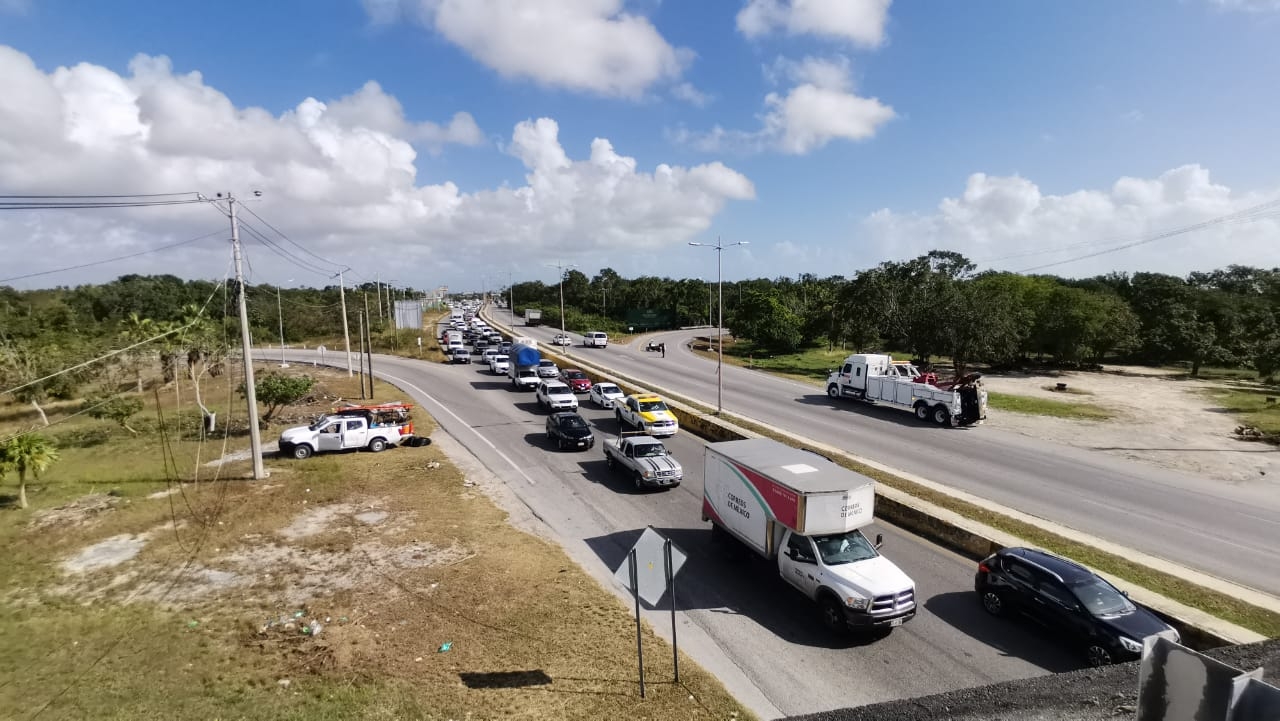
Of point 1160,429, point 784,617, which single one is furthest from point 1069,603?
point 1160,429

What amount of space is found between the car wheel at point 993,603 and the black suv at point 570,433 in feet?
51.8

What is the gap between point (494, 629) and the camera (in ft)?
36.0

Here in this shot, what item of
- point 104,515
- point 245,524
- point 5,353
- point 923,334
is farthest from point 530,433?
point 5,353

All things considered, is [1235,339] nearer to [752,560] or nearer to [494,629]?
[752,560]

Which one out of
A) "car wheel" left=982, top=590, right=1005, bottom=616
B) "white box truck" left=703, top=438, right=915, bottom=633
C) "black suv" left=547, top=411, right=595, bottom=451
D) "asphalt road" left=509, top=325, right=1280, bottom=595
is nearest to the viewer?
"white box truck" left=703, top=438, right=915, bottom=633

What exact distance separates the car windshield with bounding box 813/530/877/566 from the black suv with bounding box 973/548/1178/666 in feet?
7.98

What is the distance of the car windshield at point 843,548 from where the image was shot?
1138 centimetres

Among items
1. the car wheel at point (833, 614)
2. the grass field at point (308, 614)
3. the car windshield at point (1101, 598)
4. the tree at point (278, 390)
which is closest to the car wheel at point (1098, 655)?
the car windshield at point (1101, 598)

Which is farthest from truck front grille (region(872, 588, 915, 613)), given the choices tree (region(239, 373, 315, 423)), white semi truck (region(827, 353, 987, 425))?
tree (region(239, 373, 315, 423))

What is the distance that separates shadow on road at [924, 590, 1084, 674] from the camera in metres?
10.2

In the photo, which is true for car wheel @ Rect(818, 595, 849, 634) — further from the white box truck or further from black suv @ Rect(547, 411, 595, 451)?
black suv @ Rect(547, 411, 595, 451)

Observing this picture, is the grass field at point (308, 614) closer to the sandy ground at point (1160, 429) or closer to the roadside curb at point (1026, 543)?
the roadside curb at point (1026, 543)

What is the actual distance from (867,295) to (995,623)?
49.1 meters

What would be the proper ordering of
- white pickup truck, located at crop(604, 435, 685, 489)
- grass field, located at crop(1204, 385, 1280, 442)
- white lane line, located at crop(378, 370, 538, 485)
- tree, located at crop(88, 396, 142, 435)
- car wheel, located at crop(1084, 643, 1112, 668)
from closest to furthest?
car wheel, located at crop(1084, 643, 1112, 668), white pickup truck, located at crop(604, 435, 685, 489), white lane line, located at crop(378, 370, 538, 485), tree, located at crop(88, 396, 142, 435), grass field, located at crop(1204, 385, 1280, 442)
